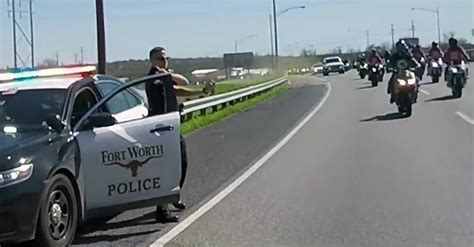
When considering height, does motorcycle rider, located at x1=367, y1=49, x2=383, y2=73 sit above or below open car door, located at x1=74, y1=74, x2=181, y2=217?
above

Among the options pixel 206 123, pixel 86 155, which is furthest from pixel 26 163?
pixel 206 123

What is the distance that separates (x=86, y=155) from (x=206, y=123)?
17.7 metres

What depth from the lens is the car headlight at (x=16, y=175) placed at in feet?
26.1

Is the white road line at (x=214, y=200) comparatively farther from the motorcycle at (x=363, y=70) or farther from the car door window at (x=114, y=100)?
the motorcycle at (x=363, y=70)

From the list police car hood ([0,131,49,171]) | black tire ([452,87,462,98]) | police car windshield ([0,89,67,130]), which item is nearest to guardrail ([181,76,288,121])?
black tire ([452,87,462,98])

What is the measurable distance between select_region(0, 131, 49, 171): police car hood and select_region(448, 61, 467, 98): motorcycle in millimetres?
23951

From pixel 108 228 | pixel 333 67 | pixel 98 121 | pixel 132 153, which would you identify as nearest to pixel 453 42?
pixel 108 228

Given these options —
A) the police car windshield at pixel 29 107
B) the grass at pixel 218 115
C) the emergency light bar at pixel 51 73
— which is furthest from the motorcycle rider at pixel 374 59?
the police car windshield at pixel 29 107

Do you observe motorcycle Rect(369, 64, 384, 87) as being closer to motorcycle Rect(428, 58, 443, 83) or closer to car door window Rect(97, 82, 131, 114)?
motorcycle Rect(428, 58, 443, 83)

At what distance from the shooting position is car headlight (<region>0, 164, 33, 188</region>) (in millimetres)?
7969

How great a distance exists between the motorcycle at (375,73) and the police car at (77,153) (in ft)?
128

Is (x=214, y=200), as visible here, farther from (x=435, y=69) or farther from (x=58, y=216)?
(x=435, y=69)

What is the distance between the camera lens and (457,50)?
103ft

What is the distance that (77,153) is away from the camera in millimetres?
8875
